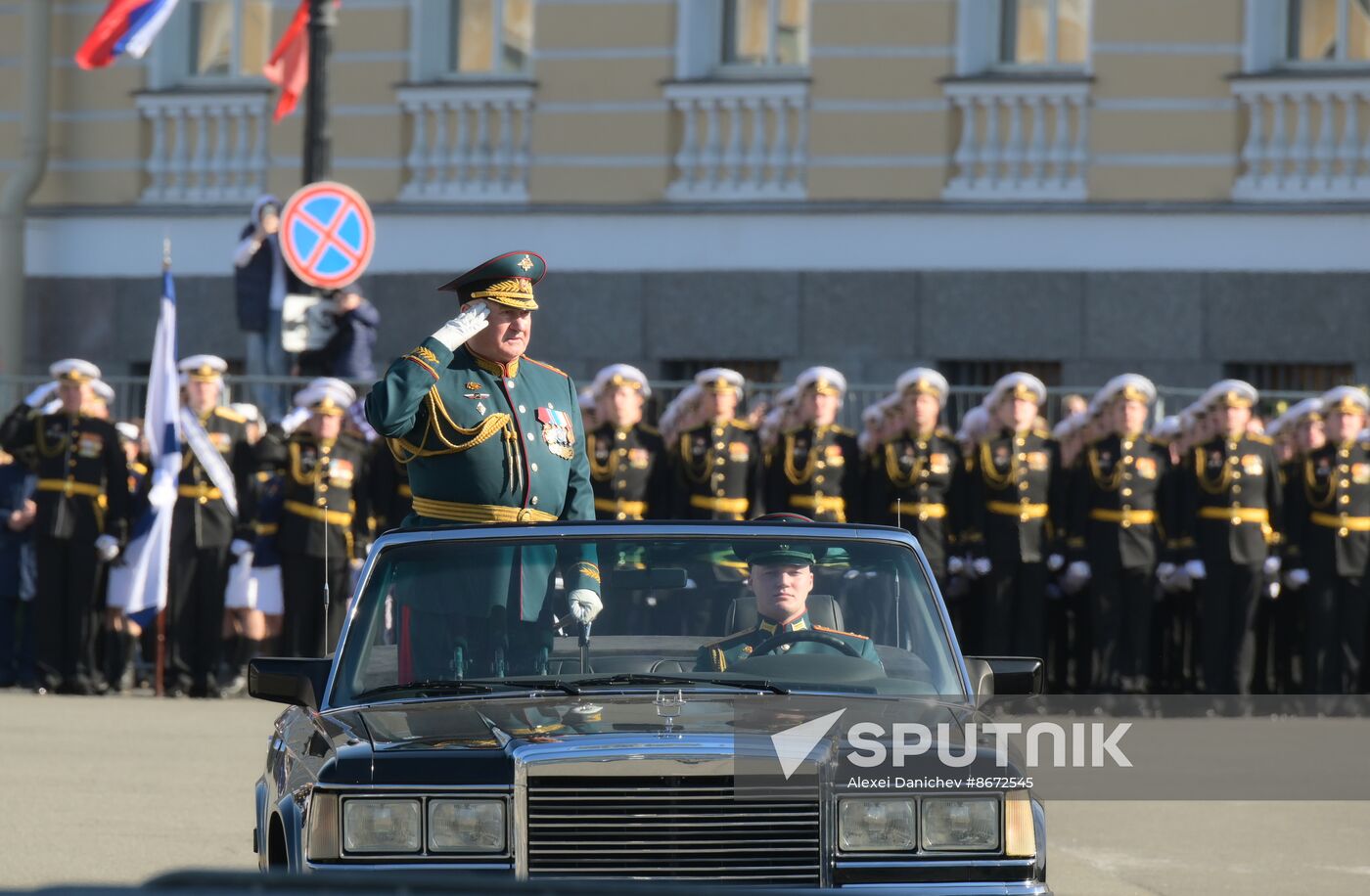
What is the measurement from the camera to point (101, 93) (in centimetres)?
2291

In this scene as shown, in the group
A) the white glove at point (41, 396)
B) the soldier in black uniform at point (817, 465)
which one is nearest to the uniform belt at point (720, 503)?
the soldier in black uniform at point (817, 465)

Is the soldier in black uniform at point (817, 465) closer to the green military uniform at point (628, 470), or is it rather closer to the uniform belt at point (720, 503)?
the uniform belt at point (720, 503)

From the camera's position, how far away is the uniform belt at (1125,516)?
51.5 feet

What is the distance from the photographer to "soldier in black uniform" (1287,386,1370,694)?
15.7 meters

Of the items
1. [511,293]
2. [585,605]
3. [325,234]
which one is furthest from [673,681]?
[325,234]

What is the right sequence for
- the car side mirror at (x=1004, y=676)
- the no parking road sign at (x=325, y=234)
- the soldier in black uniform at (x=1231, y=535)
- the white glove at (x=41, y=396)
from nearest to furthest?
the car side mirror at (x=1004, y=676), the soldier in black uniform at (x=1231, y=535), the no parking road sign at (x=325, y=234), the white glove at (x=41, y=396)

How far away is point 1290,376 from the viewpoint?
2077 centimetres

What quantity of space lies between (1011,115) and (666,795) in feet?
52.0

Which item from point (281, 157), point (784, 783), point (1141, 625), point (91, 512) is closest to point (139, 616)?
point (91, 512)

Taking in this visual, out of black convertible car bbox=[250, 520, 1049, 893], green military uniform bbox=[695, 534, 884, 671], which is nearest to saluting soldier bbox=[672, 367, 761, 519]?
black convertible car bbox=[250, 520, 1049, 893]

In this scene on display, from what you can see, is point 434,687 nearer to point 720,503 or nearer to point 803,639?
point 803,639

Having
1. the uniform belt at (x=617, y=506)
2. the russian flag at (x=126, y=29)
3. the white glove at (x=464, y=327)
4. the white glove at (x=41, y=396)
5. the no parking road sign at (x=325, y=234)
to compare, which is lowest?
the uniform belt at (x=617, y=506)

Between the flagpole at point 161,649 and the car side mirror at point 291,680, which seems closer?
the car side mirror at point 291,680

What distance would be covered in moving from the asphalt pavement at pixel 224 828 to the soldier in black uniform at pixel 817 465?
3.81m
